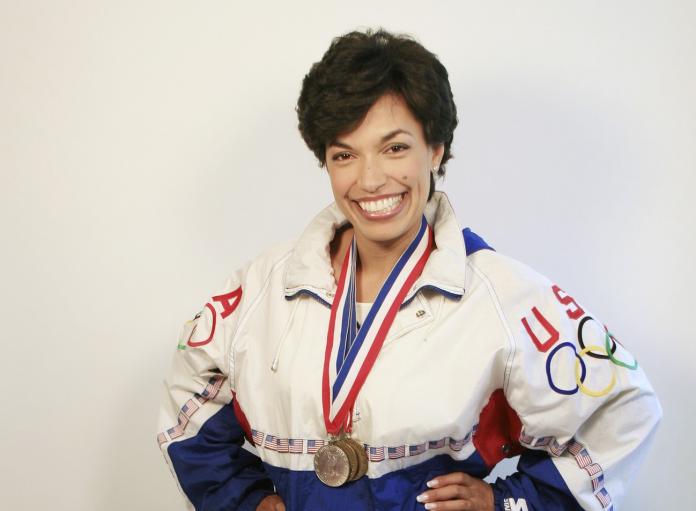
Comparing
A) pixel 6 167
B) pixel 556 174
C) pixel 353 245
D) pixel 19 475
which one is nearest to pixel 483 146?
pixel 556 174

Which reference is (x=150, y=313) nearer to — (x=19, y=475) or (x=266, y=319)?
(x=19, y=475)

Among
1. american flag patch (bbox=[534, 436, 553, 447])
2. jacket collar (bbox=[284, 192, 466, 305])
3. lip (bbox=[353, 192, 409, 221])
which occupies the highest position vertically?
lip (bbox=[353, 192, 409, 221])

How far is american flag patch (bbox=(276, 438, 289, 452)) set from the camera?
2.26m

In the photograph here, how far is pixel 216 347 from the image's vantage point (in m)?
2.41

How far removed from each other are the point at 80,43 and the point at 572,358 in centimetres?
176

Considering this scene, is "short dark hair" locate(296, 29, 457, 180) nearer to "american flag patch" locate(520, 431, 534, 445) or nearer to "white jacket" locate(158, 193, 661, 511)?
"white jacket" locate(158, 193, 661, 511)

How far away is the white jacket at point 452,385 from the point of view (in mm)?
2156

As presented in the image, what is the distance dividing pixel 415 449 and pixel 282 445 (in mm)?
285

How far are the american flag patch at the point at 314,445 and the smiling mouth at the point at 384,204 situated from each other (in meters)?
0.48

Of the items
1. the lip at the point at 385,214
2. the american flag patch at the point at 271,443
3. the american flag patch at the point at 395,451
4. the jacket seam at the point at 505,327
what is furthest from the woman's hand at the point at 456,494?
the lip at the point at 385,214

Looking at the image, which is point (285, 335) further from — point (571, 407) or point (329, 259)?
point (571, 407)

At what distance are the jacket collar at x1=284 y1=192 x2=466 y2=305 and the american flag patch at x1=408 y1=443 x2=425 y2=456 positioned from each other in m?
0.29

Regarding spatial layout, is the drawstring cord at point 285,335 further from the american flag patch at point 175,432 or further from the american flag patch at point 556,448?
the american flag patch at point 556,448

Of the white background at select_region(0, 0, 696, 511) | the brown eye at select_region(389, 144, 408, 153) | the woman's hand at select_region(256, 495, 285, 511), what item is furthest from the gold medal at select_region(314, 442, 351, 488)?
the white background at select_region(0, 0, 696, 511)
